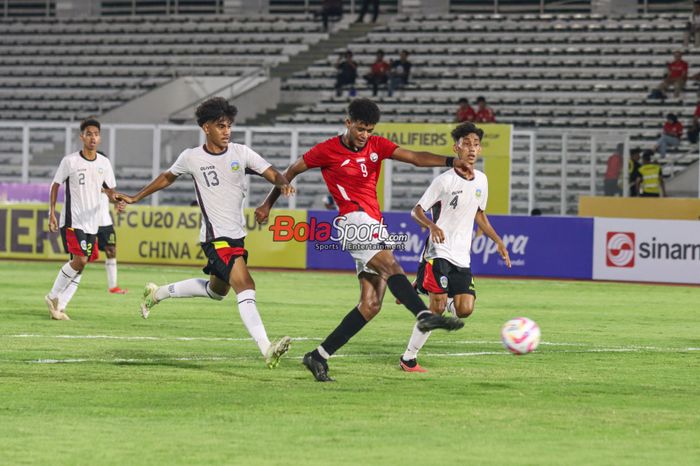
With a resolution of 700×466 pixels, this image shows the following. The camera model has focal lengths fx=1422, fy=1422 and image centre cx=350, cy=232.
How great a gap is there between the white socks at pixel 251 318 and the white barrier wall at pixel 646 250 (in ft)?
52.7

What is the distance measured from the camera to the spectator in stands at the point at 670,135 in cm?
Answer: 3469

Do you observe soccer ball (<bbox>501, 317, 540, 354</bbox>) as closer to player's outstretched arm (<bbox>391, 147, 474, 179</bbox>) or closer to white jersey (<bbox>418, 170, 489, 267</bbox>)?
white jersey (<bbox>418, 170, 489, 267</bbox>)

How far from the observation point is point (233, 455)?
26.5ft

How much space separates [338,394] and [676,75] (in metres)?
28.6

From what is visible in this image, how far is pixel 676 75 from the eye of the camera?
3734 centimetres

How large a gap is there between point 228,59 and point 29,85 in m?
6.60

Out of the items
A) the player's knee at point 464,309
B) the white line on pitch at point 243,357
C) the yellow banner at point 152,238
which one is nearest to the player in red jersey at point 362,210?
the player's knee at point 464,309

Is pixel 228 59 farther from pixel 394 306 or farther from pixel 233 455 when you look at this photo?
pixel 233 455

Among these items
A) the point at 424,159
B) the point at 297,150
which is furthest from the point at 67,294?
the point at 297,150

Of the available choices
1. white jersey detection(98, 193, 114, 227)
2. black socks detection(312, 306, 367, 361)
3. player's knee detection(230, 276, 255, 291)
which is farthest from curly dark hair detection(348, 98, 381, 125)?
white jersey detection(98, 193, 114, 227)

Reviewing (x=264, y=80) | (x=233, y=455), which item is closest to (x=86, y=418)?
(x=233, y=455)

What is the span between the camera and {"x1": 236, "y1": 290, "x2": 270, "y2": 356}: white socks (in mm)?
11922

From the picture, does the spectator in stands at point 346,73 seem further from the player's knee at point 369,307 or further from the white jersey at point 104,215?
the player's knee at point 369,307

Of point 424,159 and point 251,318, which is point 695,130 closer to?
point 424,159
